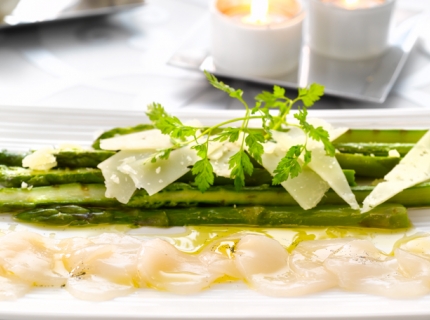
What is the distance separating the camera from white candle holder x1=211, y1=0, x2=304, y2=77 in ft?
11.1

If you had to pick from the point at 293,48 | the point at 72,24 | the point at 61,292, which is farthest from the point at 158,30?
the point at 61,292

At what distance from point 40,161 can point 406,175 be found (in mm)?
1724

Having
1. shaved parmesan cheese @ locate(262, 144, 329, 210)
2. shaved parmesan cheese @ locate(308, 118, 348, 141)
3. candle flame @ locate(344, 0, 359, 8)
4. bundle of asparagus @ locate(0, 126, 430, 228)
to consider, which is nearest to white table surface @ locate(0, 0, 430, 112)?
candle flame @ locate(344, 0, 359, 8)

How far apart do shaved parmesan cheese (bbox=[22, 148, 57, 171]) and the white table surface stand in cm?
78

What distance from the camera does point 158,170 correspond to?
2.52m

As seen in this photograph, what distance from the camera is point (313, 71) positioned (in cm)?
363

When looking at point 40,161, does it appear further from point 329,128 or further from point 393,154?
point 393,154

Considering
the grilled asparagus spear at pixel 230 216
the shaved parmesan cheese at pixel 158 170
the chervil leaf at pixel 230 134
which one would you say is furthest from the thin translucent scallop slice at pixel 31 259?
the chervil leaf at pixel 230 134

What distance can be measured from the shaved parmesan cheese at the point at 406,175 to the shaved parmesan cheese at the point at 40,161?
1484 millimetres

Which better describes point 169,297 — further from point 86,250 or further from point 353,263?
point 353,263

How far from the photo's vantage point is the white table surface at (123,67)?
3.64 metres

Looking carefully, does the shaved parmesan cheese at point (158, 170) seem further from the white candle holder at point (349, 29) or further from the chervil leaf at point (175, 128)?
the white candle holder at point (349, 29)

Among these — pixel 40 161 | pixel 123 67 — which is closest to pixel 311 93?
pixel 40 161

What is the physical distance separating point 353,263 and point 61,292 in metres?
1.14
